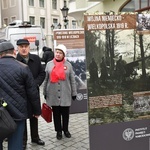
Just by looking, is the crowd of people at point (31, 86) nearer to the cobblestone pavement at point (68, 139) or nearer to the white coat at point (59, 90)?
the white coat at point (59, 90)

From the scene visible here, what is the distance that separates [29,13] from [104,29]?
123 feet

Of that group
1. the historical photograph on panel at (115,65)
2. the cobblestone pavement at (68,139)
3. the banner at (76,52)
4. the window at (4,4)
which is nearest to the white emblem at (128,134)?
the historical photograph on panel at (115,65)

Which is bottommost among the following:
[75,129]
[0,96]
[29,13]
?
[75,129]

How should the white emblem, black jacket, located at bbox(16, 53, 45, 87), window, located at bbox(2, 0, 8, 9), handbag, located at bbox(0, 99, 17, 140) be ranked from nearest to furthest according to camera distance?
1. handbag, located at bbox(0, 99, 17, 140)
2. the white emblem
3. black jacket, located at bbox(16, 53, 45, 87)
4. window, located at bbox(2, 0, 8, 9)

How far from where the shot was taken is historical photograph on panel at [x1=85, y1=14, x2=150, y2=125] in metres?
3.22

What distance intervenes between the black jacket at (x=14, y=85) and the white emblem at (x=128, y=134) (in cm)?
125

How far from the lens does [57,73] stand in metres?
4.91

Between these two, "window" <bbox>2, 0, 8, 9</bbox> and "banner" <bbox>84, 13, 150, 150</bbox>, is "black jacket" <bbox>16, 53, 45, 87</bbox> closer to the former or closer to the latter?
"banner" <bbox>84, 13, 150, 150</bbox>

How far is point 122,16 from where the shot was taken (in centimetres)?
329

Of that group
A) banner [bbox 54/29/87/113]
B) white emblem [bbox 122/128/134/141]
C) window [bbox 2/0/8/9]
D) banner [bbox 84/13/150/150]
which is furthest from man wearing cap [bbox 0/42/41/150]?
window [bbox 2/0/8/9]

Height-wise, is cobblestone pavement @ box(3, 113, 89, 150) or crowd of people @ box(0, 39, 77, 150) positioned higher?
crowd of people @ box(0, 39, 77, 150)

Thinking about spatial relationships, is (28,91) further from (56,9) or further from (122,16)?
(56,9)

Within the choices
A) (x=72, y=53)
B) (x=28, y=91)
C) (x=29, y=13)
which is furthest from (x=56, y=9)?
(x=28, y=91)

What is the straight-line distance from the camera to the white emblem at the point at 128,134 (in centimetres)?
351
